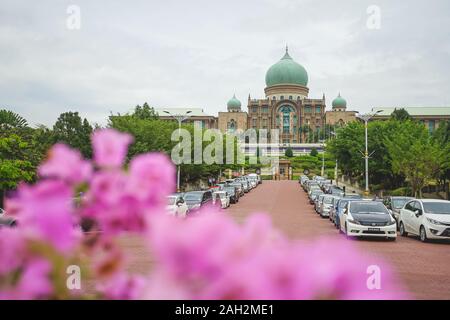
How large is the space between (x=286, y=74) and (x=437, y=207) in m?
110

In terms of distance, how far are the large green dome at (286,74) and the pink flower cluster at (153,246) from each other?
12615cm

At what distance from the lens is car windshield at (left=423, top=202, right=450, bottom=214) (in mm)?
17484

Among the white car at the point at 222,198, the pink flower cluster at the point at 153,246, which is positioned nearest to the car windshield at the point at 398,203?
the white car at the point at 222,198

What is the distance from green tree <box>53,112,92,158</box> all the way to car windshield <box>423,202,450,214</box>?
2659 centimetres

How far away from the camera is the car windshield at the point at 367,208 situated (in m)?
18.1

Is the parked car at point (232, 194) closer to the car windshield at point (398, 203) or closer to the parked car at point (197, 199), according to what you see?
the parked car at point (197, 199)

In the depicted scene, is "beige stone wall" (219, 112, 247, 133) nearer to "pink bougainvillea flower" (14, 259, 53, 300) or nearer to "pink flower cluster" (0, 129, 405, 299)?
"pink flower cluster" (0, 129, 405, 299)

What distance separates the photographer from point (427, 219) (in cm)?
1698

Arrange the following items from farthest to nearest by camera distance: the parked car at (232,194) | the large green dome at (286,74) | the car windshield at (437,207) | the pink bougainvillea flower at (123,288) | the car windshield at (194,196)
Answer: the large green dome at (286,74) < the parked car at (232,194) < the car windshield at (194,196) < the car windshield at (437,207) < the pink bougainvillea flower at (123,288)
